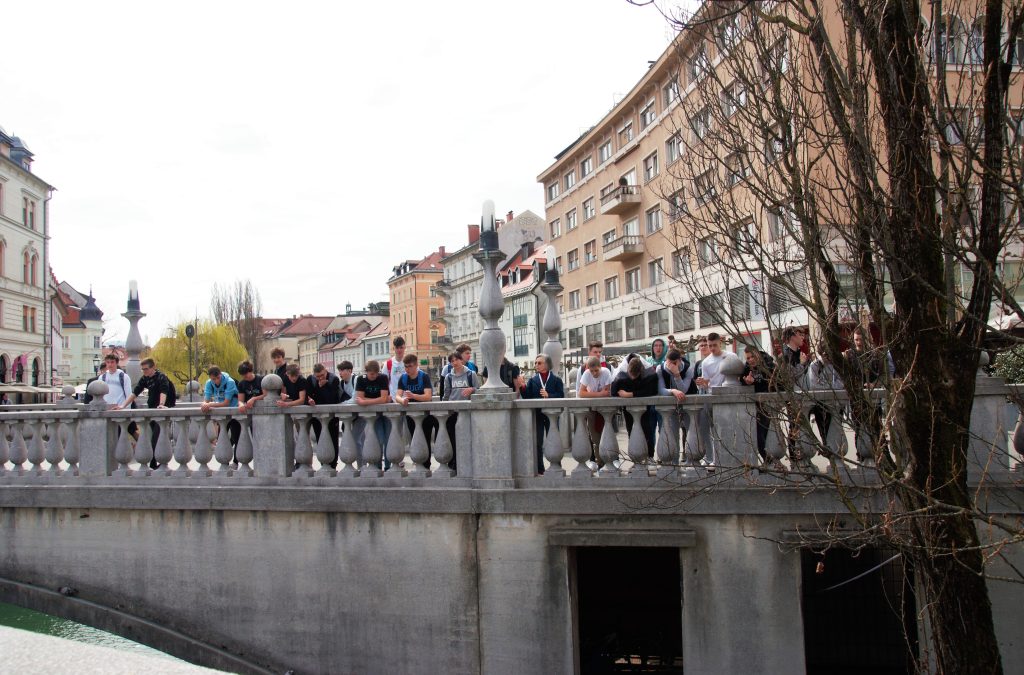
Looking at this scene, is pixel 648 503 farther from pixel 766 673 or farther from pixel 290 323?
pixel 290 323

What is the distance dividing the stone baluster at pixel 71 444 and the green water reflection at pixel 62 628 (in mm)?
1551

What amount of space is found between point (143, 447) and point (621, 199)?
1571 inches

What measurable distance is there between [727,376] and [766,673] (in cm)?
267

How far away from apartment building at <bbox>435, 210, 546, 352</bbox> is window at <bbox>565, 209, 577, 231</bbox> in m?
21.0

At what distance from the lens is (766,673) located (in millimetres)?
7258

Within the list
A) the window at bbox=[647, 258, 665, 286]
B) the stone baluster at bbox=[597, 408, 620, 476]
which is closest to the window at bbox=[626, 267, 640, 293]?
the window at bbox=[647, 258, 665, 286]

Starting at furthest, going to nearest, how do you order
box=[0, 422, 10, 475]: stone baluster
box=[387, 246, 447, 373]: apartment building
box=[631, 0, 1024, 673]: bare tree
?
box=[387, 246, 447, 373]: apartment building < box=[0, 422, 10, 475]: stone baluster < box=[631, 0, 1024, 673]: bare tree

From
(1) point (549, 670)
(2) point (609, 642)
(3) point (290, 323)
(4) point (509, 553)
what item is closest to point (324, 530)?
(4) point (509, 553)

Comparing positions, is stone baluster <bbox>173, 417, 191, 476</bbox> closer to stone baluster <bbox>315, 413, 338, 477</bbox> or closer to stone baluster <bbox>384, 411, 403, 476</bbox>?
stone baluster <bbox>315, 413, 338, 477</bbox>

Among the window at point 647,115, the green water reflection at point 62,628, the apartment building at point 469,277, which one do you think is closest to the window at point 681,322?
the window at point 647,115

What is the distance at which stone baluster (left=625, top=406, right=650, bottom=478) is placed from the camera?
7.45 metres

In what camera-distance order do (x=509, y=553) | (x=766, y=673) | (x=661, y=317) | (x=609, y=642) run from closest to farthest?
(x=766, y=673) → (x=509, y=553) → (x=609, y=642) → (x=661, y=317)

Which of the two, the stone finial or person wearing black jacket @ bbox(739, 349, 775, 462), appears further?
the stone finial

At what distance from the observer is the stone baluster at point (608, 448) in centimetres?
756
